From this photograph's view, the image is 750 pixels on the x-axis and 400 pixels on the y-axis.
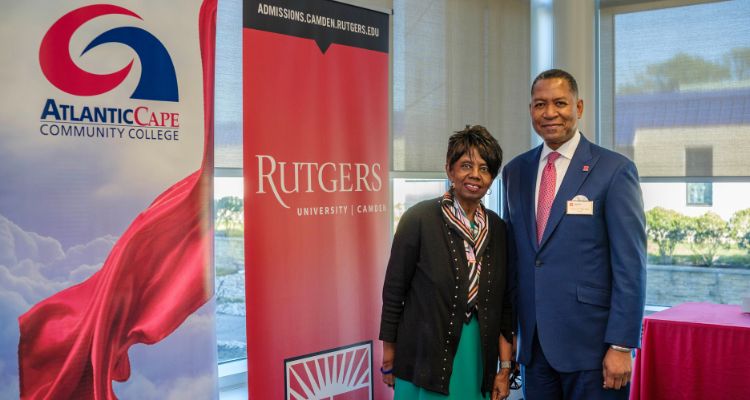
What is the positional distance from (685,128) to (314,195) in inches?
106

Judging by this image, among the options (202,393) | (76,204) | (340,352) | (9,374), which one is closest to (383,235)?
(340,352)

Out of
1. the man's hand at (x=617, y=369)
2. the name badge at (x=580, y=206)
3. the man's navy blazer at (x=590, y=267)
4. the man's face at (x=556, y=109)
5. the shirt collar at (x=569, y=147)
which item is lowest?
the man's hand at (x=617, y=369)

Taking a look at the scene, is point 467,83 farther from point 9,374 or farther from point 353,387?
point 9,374

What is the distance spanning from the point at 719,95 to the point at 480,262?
273 centimetres

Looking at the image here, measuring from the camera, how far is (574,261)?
2.00 m

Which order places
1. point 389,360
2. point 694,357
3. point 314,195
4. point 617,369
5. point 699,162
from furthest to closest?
point 699,162, point 694,357, point 314,195, point 389,360, point 617,369

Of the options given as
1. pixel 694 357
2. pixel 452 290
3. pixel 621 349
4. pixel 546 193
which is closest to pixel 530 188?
pixel 546 193

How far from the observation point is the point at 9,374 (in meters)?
1.86

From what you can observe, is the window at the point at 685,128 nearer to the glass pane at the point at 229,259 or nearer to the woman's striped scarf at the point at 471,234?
the woman's striped scarf at the point at 471,234

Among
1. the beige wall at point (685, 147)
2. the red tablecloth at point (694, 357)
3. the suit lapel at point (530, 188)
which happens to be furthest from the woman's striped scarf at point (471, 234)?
the beige wall at point (685, 147)

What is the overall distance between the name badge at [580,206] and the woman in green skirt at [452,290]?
0.26 m

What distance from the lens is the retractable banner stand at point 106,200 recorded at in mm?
1873

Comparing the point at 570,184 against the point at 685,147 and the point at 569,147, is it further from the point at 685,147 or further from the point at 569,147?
the point at 685,147

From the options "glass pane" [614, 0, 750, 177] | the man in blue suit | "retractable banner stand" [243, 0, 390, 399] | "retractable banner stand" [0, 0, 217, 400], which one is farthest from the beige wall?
"retractable banner stand" [0, 0, 217, 400]
